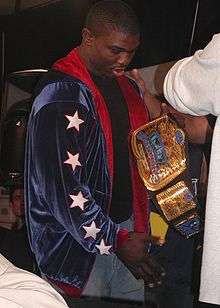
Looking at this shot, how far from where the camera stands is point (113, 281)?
1570 millimetres

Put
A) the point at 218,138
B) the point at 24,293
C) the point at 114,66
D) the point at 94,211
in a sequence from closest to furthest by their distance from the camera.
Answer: the point at 24,293, the point at 218,138, the point at 94,211, the point at 114,66

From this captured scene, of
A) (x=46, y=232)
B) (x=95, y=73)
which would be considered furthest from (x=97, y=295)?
(x=95, y=73)

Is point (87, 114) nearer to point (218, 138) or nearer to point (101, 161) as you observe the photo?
point (101, 161)

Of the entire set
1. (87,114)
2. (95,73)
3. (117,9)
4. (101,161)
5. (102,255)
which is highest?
(117,9)

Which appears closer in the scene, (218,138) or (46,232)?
(218,138)

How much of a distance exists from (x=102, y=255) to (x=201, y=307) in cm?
34

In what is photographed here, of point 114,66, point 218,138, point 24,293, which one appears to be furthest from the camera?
point 114,66

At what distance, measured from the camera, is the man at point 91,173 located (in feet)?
4.83

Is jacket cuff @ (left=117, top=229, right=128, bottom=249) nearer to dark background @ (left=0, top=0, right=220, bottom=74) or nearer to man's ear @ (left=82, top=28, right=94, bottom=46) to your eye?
man's ear @ (left=82, top=28, right=94, bottom=46)

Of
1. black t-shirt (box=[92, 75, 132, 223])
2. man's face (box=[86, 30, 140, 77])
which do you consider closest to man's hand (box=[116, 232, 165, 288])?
black t-shirt (box=[92, 75, 132, 223])

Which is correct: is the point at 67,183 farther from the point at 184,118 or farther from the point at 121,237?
the point at 184,118

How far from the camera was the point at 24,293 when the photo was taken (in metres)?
0.68

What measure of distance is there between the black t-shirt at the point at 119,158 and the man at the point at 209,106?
647 millimetres

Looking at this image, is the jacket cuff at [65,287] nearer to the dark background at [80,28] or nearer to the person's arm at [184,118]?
the person's arm at [184,118]
